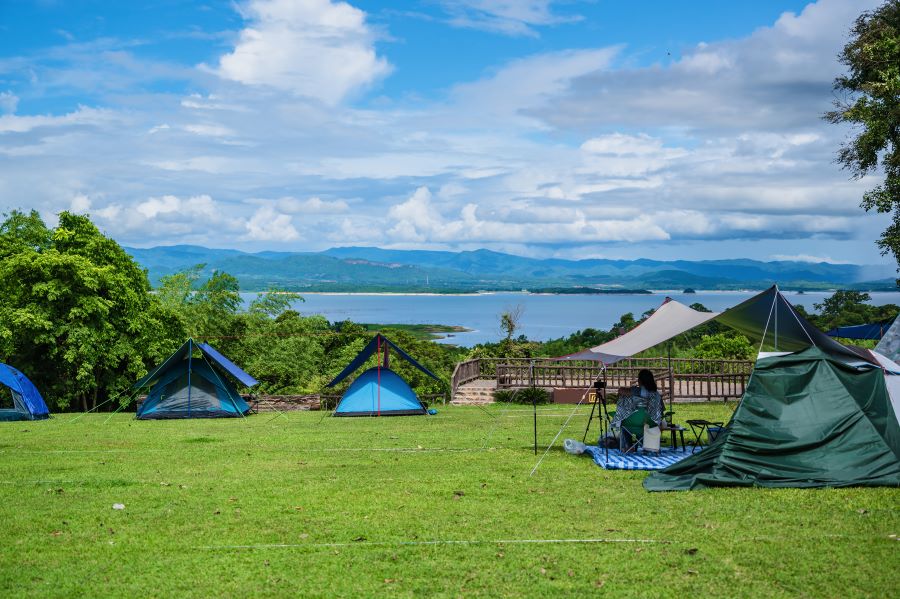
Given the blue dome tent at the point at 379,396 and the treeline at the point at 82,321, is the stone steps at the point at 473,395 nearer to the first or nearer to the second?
the treeline at the point at 82,321

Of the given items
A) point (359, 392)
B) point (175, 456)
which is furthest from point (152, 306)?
point (175, 456)

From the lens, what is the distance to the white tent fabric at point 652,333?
12953 mm

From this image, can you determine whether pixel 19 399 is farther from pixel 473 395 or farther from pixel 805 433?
pixel 805 433

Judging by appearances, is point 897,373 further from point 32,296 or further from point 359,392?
point 32,296

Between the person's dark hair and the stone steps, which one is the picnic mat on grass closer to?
the person's dark hair

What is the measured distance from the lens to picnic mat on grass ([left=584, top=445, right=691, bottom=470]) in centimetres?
1145

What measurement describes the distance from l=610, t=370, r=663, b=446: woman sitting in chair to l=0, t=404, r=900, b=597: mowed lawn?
4.07 ft

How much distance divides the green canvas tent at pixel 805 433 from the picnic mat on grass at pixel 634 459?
3.47 feet

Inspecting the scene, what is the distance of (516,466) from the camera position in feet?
38.6

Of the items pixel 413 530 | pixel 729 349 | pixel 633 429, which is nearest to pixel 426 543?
pixel 413 530

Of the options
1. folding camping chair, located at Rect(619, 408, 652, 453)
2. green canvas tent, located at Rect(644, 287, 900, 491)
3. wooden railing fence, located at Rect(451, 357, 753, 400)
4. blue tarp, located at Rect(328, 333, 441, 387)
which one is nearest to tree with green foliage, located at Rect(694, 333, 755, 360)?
wooden railing fence, located at Rect(451, 357, 753, 400)

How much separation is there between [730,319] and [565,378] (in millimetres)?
12293

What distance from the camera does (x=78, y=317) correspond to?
27.5m

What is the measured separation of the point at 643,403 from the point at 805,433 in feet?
9.79
